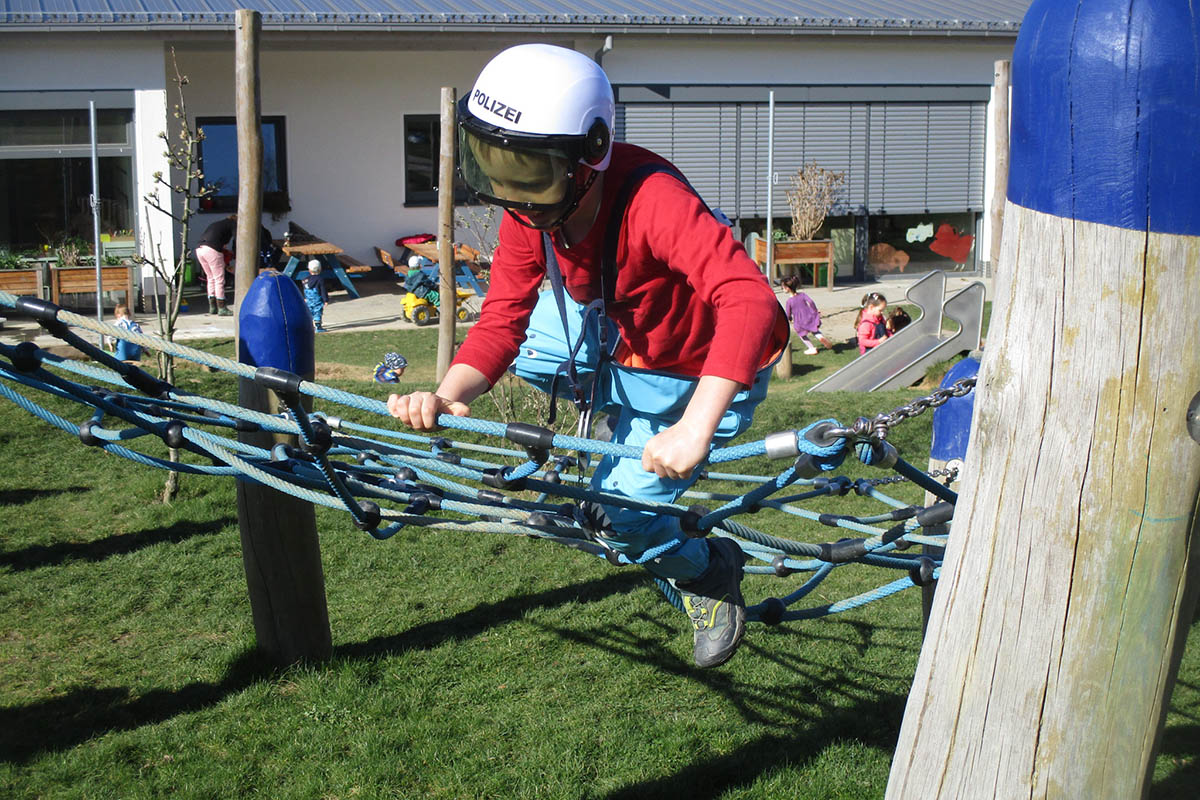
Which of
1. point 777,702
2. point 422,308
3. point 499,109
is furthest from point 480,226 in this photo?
point 499,109

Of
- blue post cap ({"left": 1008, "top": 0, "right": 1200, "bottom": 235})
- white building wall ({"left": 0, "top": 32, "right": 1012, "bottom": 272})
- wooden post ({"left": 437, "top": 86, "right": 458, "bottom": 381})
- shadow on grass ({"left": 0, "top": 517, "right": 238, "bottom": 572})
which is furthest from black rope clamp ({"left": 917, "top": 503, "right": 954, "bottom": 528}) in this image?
white building wall ({"left": 0, "top": 32, "right": 1012, "bottom": 272})

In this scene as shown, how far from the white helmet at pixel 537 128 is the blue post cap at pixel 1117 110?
1.04 m

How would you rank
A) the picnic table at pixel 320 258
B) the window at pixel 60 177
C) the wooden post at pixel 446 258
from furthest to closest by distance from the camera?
the picnic table at pixel 320 258, the window at pixel 60 177, the wooden post at pixel 446 258

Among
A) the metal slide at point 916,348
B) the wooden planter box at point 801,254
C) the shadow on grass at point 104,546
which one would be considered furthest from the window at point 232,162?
the shadow on grass at point 104,546

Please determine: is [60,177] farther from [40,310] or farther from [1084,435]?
[1084,435]

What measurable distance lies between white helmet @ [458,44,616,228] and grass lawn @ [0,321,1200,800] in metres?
2.02

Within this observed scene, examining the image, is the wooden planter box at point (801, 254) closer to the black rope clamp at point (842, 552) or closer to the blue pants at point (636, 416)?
the blue pants at point (636, 416)

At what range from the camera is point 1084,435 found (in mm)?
1803

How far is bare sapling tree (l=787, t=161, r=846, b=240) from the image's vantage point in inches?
647

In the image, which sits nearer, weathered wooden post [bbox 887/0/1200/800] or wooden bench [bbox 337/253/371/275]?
weathered wooden post [bbox 887/0/1200/800]

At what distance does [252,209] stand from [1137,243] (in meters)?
5.84

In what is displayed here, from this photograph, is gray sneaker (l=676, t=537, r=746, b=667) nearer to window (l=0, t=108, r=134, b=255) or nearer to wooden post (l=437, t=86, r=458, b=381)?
wooden post (l=437, t=86, r=458, b=381)

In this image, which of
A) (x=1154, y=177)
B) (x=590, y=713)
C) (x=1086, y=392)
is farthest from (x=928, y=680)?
(x=590, y=713)

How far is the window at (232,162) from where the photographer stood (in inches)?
647
